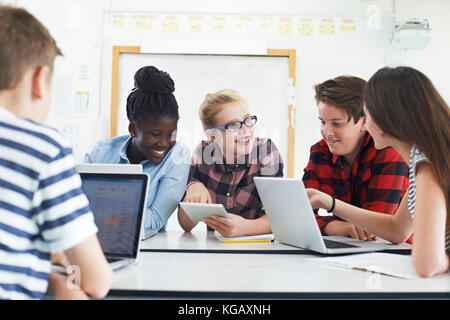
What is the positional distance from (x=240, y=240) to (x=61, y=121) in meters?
2.17

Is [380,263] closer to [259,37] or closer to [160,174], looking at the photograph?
[160,174]

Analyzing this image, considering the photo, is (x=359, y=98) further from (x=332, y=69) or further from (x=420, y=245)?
(x=332, y=69)

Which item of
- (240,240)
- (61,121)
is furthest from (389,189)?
(61,121)

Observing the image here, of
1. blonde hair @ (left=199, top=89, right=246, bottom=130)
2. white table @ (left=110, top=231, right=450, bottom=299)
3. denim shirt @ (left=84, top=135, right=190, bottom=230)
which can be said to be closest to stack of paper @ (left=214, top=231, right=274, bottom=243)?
white table @ (left=110, top=231, right=450, bottom=299)

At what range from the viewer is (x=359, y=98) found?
1859 millimetres

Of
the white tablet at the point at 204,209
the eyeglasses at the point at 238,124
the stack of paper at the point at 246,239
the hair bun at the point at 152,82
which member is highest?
the hair bun at the point at 152,82

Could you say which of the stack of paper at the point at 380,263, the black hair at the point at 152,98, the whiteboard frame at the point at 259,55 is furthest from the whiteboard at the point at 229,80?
the stack of paper at the point at 380,263

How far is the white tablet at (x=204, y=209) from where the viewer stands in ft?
5.06

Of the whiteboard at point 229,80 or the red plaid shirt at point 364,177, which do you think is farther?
the whiteboard at point 229,80

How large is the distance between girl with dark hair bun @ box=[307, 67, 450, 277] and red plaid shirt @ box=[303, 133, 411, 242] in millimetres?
311

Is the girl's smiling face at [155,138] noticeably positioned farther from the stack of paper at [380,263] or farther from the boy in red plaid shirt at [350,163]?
the stack of paper at [380,263]

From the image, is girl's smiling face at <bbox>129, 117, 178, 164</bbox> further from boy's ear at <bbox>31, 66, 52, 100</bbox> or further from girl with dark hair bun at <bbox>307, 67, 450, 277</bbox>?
boy's ear at <bbox>31, 66, 52, 100</bbox>

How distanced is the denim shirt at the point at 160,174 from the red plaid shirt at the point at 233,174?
0.07 m

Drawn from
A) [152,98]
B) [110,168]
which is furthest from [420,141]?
[152,98]
